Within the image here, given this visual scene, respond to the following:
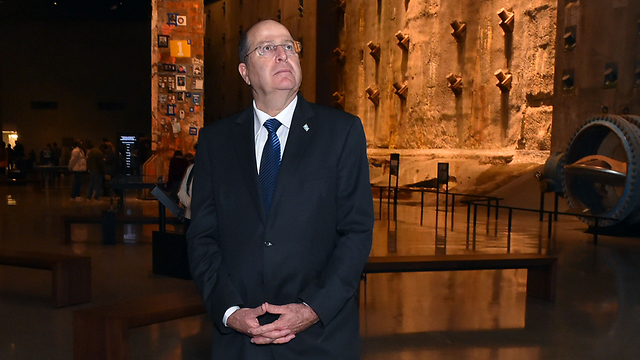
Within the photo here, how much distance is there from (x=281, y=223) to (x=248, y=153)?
313 millimetres

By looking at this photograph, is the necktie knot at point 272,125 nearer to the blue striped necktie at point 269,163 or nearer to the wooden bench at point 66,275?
the blue striped necktie at point 269,163

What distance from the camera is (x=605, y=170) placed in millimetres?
11273

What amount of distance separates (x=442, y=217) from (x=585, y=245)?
4311 mm

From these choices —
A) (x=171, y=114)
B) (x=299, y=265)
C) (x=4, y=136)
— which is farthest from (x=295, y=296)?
(x=4, y=136)

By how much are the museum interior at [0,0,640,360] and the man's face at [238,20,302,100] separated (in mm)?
2423

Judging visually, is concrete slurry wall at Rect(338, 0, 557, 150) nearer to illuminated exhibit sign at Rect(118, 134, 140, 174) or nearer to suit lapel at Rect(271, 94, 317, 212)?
illuminated exhibit sign at Rect(118, 134, 140, 174)

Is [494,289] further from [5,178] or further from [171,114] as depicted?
[5,178]

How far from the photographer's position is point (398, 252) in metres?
9.40

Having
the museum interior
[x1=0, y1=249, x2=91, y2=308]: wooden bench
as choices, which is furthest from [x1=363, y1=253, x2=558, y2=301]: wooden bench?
[x1=0, y1=249, x2=91, y2=308]: wooden bench

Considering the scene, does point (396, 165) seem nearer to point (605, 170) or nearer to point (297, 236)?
point (605, 170)

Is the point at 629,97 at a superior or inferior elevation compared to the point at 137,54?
inferior

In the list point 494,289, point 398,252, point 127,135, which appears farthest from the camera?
point 127,135

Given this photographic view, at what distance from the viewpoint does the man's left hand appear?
7.19 ft

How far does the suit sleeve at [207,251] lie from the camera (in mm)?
2318
